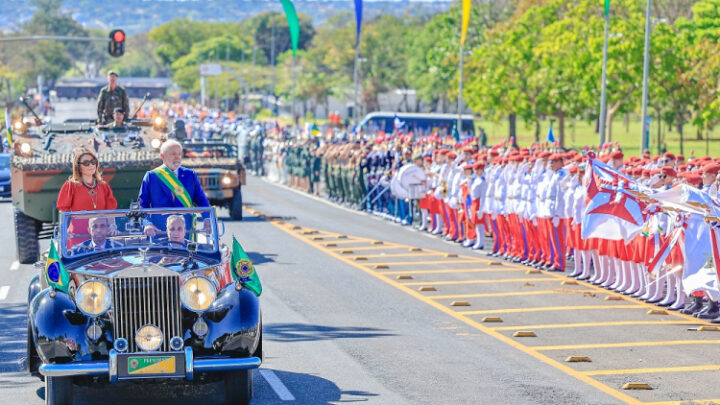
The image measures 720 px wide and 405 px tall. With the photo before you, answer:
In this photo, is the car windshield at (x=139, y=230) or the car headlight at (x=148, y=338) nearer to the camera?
the car headlight at (x=148, y=338)

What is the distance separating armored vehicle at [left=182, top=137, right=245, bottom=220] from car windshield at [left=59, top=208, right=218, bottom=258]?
18.8 meters

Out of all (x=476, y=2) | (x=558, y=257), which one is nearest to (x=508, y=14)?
(x=476, y=2)

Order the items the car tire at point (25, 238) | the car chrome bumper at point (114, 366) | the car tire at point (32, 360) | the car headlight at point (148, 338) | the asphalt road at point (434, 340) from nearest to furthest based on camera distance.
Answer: the car chrome bumper at point (114, 366) < the car headlight at point (148, 338) < the car tire at point (32, 360) < the asphalt road at point (434, 340) < the car tire at point (25, 238)

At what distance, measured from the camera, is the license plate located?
10367 millimetres

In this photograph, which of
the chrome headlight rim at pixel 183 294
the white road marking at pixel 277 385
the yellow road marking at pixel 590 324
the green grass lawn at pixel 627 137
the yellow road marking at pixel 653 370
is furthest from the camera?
Result: the green grass lawn at pixel 627 137

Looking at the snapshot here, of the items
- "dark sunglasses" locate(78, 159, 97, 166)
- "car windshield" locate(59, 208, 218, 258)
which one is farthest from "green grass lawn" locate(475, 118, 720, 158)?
"car windshield" locate(59, 208, 218, 258)

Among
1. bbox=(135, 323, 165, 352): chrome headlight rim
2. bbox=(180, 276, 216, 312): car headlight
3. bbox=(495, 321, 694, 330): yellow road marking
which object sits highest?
bbox=(180, 276, 216, 312): car headlight

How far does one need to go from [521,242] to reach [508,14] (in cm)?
8057

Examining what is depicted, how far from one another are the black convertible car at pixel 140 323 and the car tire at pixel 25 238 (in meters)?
11.7

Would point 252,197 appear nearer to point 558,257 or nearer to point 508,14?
point 558,257

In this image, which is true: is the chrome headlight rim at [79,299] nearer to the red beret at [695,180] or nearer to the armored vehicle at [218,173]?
the red beret at [695,180]

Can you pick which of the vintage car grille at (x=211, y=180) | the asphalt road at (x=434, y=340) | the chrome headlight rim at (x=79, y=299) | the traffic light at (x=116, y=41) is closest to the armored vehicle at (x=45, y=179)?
the asphalt road at (x=434, y=340)

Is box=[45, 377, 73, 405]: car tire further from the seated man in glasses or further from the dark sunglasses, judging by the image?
the dark sunglasses

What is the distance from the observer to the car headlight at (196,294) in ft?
35.2
